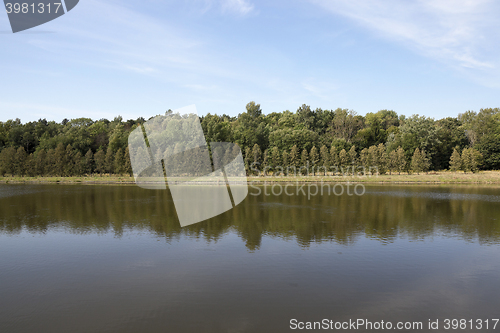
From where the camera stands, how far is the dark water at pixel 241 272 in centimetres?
942

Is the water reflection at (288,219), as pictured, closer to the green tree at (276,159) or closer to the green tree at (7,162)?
the green tree at (276,159)

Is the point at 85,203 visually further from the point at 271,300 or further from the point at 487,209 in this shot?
the point at 487,209

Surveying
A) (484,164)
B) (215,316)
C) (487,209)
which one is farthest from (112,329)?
(484,164)

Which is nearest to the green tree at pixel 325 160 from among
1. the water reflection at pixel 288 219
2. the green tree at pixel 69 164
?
the water reflection at pixel 288 219

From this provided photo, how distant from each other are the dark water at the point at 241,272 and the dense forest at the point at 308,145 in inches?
1806

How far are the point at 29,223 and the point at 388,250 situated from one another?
74.0 ft

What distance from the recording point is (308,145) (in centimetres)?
7581

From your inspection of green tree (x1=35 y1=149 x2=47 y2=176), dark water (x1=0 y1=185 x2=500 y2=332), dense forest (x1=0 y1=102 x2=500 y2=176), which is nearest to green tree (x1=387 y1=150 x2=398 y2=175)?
dense forest (x1=0 y1=102 x2=500 y2=176)

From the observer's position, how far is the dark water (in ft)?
30.9

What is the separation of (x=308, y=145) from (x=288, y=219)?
53.5 m

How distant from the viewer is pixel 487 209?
92.8 ft

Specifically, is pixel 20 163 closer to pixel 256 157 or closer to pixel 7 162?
pixel 7 162

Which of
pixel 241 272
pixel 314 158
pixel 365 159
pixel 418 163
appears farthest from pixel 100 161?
pixel 241 272

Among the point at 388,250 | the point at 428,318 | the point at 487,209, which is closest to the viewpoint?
the point at 428,318
